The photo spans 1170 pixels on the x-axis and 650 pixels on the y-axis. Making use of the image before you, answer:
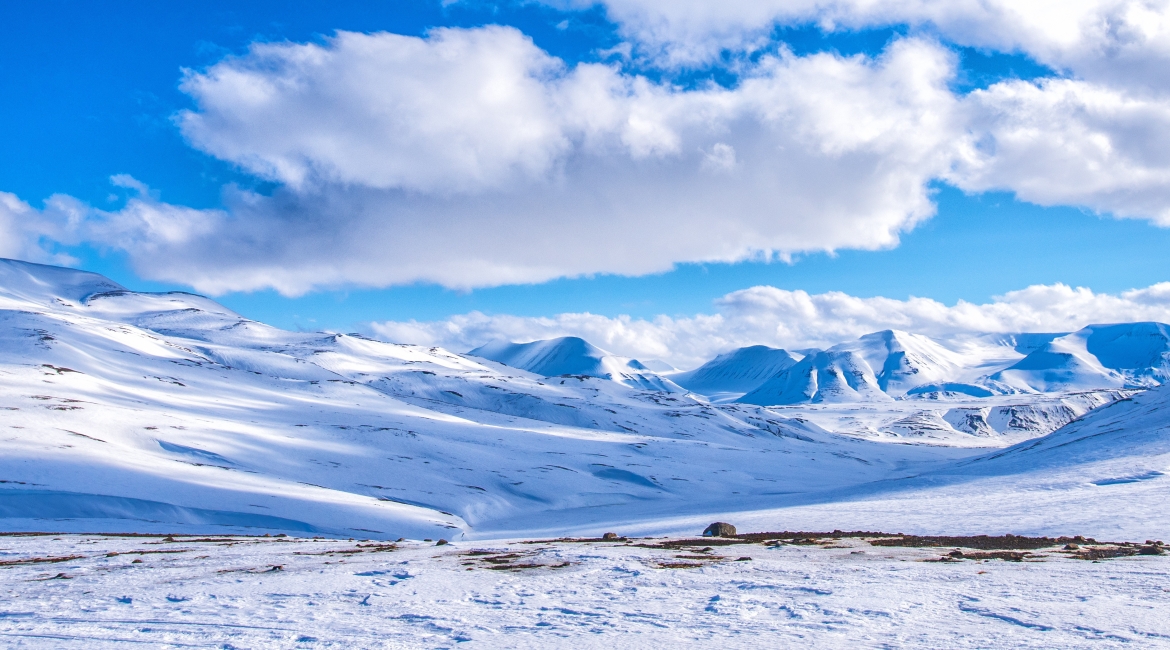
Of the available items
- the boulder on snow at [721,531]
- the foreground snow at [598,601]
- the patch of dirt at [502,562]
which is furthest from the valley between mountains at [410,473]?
the patch of dirt at [502,562]

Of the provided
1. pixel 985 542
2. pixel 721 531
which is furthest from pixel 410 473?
pixel 985 542

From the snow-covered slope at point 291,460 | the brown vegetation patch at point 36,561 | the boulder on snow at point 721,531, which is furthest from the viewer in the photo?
the snow-covered slope at point 291,460

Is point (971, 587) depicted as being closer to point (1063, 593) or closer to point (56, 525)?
point (1063, 593)

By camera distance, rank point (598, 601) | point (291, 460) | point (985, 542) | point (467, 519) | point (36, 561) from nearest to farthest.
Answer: point (598, 601) → point (36, 561) → point (985, 542) → point (467, 519) → point (291, 460)

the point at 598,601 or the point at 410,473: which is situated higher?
the point at 410,473

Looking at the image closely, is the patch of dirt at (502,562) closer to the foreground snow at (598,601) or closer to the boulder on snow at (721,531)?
the foreground snow at (598,601)

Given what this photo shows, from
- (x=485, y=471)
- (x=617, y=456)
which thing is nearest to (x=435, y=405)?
(x=617, y=456)

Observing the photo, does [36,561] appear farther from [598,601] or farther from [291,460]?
[291,460]

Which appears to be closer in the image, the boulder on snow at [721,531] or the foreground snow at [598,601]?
the foreground snow at [598,601]

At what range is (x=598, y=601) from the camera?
60.1ft

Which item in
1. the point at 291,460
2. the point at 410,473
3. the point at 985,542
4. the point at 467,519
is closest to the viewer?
the point at 985,542

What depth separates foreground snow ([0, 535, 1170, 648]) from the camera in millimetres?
14891

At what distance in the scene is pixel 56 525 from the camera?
4688 cm

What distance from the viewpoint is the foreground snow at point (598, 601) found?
1489cm
